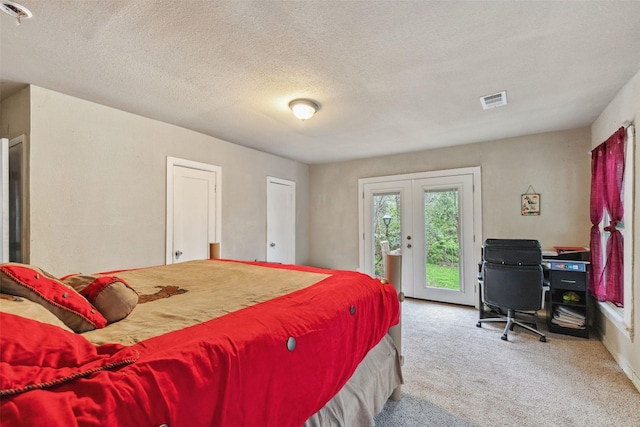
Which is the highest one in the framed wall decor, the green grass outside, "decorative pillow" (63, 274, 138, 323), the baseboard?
the framed wall decor

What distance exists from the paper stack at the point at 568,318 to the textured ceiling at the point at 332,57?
7.04ft

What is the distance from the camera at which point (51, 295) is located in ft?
3.16

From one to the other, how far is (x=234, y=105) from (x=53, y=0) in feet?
4.86

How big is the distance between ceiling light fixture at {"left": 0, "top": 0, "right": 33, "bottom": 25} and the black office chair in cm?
409

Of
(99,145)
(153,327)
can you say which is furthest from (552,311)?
(99,145)

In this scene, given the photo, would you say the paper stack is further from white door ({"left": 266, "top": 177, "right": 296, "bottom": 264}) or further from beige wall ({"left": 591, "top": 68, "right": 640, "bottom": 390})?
white door ({"left": 266, "top": 177, "right": 296, "bottom": 264})

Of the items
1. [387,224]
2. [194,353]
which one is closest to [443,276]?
[387,224]

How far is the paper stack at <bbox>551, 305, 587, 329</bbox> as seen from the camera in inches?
122

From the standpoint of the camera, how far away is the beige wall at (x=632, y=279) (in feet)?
7.22

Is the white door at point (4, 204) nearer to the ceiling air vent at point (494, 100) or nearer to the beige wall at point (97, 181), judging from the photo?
the beige wall at point (97, 181)

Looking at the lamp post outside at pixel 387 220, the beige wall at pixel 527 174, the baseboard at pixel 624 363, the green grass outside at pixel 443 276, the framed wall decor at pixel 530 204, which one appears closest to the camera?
the baseboard at pixel 624 363

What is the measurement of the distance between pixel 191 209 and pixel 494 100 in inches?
140

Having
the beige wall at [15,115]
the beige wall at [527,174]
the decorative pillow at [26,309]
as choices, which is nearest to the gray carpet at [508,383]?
the beige wall at [527,174]

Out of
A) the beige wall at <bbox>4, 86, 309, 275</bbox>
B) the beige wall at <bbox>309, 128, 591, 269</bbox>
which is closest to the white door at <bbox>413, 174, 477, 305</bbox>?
the beige wall at <bbox>309, 128, 591, 269</bbox>
